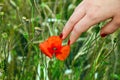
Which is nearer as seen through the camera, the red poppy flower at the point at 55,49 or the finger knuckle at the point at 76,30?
the finger knuckle at the point at 76,30

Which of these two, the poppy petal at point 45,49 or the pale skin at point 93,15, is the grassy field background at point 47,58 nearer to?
the poppy petal at point 45,49

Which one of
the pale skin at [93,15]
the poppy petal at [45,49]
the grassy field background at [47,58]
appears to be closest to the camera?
the pale skin at [93,15]

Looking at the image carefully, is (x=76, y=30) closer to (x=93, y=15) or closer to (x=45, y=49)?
(x=93, y=15)

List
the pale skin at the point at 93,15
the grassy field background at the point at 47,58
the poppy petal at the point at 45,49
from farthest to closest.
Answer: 1. the grassy field background at the point at 47,58
2. the poppy petal at the point at 45,49
3. the pale skin at the point at 93,15

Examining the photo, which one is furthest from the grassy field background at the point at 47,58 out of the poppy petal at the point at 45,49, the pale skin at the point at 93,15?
the pale skin at the point at 93,15

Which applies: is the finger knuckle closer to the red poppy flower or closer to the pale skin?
the pale skin

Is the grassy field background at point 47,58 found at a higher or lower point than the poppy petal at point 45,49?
higher

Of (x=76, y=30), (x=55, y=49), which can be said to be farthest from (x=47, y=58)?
(x=76, y=30)

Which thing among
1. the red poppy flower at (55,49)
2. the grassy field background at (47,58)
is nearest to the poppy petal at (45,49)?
the red poppy flower at (55,49)
